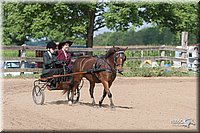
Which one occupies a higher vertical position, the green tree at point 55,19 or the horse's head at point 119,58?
the green tree at point 55,19

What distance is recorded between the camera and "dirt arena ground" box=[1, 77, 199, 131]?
8328 mm

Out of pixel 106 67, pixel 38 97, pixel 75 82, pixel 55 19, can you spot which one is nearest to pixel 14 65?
pixel 55 19

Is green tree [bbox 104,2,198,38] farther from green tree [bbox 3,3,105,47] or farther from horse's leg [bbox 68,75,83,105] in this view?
horse's leg [bbox 68,75,83,105]

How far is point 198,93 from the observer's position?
14.3 meters

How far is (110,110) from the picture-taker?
10.4 meters

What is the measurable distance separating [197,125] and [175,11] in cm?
1831

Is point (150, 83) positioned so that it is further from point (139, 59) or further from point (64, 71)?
A: point (64, 71)

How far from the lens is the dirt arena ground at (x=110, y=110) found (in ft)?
27.3

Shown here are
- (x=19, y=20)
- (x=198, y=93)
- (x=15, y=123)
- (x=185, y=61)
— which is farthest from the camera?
(x=19, y=20)

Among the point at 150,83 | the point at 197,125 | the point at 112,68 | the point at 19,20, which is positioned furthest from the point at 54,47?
the point at 19,20

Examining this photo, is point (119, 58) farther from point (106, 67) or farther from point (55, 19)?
point (55, 19)

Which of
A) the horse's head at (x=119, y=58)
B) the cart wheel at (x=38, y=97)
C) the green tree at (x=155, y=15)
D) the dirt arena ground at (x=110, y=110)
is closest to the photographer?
the dirt arena ground at (x=110, y=110)

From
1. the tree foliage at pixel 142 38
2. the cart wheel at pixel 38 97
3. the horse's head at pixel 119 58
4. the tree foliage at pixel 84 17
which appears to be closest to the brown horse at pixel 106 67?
the horse's head at pixel 119 58

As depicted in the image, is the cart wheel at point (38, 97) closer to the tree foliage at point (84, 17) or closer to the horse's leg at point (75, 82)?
the horse's leg at point (75, 82)
